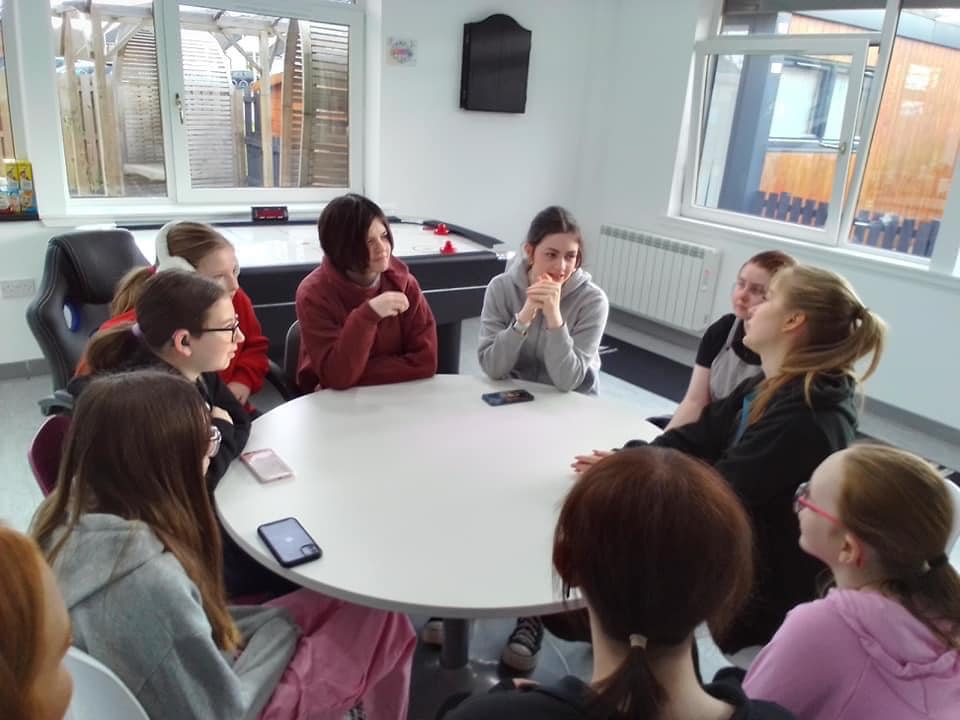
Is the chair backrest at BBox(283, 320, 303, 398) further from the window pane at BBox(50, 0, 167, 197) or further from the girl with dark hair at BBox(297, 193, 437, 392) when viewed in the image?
the window pane at BBox(50, 0, 167, 197)

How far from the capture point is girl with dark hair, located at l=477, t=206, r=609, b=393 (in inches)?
76.9

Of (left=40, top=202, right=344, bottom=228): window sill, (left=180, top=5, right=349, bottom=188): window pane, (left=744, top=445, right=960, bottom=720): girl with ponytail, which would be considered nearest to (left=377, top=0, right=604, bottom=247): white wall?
(left=180, top=5, right=349, bottom=188): window pane

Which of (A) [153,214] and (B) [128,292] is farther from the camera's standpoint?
(A) [153,214]

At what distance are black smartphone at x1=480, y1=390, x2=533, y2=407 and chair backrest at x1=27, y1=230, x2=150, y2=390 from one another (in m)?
1.16

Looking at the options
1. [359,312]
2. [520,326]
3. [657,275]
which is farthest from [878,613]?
[657,275]

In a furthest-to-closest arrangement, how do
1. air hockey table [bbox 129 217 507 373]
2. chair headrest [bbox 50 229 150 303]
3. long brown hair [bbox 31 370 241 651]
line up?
air hockey table [bbox 129 217 507 373]
chair headrest [bbox 50 229 150 303]
long brown hair [bbox 31 370 241 651]

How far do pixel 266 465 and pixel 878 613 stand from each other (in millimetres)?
1096

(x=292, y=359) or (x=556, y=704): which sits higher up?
(x=556, y=704)

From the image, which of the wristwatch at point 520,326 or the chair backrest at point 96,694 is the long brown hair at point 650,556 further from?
the wristwatch at point 520,326

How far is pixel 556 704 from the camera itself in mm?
692

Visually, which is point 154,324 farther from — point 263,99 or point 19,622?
point 263,99

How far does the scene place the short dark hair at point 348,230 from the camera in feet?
6.27

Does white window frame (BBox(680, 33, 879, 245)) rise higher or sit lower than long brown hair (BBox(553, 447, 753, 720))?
higher

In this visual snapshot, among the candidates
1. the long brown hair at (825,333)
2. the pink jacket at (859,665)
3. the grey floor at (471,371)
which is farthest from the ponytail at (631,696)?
the long brown hair at (825,333)
